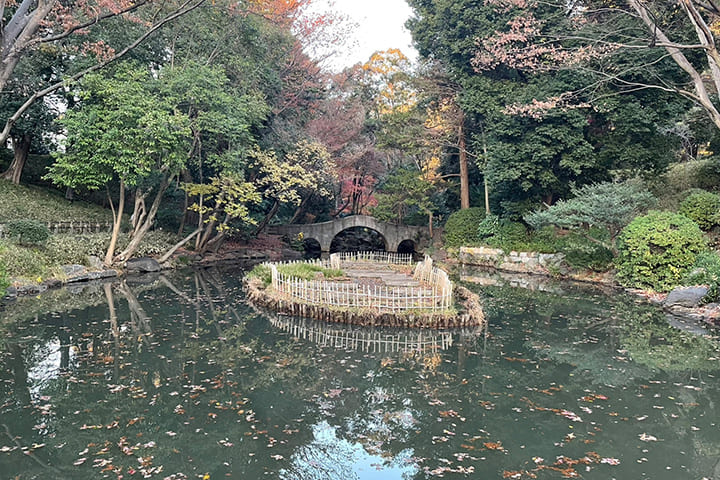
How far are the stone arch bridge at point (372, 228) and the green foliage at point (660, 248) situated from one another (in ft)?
56.4

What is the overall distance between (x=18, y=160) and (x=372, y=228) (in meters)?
20.0

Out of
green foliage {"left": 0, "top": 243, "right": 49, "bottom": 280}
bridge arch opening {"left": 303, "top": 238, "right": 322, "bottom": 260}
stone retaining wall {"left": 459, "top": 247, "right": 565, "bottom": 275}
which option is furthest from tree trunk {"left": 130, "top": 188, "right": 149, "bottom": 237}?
stone retaining wall {"left": 459, "top": 247, "right": 565, "bottom": 275}

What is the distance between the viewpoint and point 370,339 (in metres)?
9.60

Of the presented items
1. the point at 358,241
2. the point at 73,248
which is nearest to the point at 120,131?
the point at 73,248

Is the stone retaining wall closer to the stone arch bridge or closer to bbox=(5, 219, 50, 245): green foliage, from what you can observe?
the stone arch bridge

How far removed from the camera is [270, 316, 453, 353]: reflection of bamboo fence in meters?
9.05

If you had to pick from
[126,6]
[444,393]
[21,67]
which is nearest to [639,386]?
[444,393]

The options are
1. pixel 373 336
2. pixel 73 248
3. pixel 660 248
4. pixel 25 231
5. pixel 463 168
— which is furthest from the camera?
pixel 463 168

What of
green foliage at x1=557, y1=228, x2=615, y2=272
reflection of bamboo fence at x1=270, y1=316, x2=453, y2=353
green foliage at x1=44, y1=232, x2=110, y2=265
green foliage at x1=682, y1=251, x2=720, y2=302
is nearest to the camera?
reflection of bamboo fence at x1=270, y1=316, x2=453, y2=353

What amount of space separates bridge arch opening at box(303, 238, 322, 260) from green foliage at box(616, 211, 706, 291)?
19.7 metres

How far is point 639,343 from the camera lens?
31.9 feet

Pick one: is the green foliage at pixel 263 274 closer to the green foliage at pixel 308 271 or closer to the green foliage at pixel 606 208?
the green foliage at pixel 308 271

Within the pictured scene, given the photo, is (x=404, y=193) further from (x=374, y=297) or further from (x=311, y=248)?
(x=374, y=297)

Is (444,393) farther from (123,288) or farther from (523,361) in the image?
(123,288)
